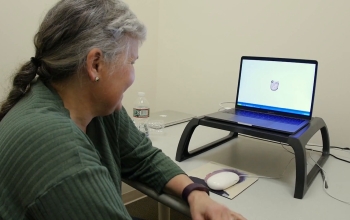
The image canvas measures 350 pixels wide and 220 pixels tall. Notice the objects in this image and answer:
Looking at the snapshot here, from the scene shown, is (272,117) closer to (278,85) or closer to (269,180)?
(278,85)

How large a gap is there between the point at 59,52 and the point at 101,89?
0.12 m

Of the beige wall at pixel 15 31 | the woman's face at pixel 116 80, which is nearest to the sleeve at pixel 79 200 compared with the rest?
the woman's face at pixel 116 80

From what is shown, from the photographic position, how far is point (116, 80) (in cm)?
73

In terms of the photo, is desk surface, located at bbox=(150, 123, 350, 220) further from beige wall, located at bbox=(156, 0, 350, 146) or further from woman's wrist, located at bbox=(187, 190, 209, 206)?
beige wall, located at bbox=(156, 0, 350, 146)

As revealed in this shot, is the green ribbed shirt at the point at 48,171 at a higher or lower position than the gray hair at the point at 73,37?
lower

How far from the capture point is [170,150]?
121cm

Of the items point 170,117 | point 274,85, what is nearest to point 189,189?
point 274,85

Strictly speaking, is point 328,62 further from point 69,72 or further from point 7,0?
point 7,0

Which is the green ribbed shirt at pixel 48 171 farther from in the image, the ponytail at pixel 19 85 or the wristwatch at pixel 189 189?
the wristwatch at pixel 189 189

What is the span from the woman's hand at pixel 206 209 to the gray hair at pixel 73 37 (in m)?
0.43

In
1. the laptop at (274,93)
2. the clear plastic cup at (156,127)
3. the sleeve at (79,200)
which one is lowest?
the clear plastic cup at (156,127)

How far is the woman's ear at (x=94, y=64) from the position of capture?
0.67 m

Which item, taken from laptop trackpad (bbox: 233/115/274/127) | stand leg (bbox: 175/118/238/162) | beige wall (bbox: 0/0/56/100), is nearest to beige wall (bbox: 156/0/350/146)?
laptop trackpad (bbox: 233/115/274/127)

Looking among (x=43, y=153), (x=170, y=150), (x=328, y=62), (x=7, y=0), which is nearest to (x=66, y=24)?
(x=43, y=153)
